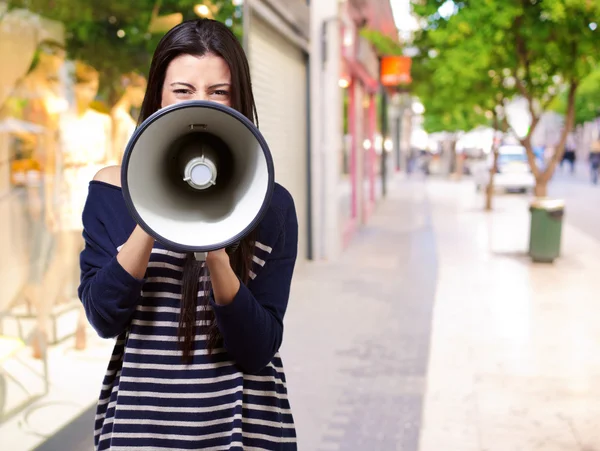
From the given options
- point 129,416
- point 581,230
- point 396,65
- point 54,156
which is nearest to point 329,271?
point 54,156

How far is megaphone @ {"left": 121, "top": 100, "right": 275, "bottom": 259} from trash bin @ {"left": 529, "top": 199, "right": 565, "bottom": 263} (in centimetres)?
1000

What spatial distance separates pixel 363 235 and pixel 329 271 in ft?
15.5

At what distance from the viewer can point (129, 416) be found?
4.63ft

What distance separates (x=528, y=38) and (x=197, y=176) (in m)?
10.7

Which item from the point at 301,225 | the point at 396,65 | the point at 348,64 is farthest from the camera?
the point at 396,65

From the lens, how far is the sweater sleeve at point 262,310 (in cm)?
135

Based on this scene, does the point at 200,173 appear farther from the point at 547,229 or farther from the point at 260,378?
the point at 547,229

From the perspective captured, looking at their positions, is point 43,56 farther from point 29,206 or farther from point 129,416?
point 129,416

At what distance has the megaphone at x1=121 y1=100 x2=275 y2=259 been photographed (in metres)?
1.21

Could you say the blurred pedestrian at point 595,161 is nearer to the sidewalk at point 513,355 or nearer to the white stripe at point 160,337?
the sidewalk at point 513,355

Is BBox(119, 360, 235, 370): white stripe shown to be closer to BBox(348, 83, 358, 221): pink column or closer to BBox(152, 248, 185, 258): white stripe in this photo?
BBox(152, 248, 185, 258): white stripe

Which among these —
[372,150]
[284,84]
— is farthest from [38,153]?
[372,150]

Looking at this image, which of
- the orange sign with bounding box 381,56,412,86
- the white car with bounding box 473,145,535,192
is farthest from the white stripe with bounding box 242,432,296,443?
the white car with bounding box 473,145,535,192

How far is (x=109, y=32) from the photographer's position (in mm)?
4297
